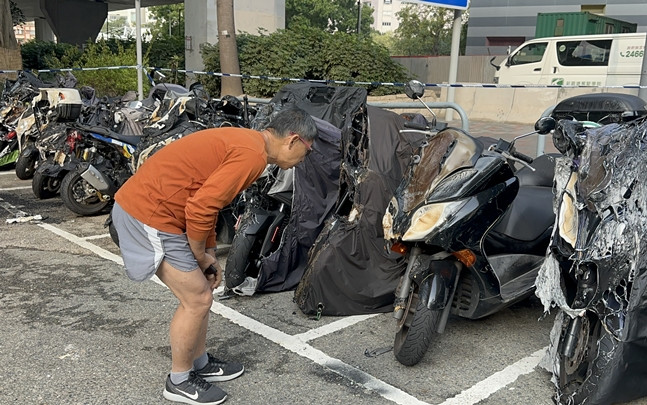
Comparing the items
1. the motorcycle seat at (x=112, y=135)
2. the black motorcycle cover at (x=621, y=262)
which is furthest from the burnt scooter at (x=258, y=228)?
the black motorcycle cover at (x=621, y=262)

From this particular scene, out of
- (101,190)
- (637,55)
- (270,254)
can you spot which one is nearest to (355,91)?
(270,254)

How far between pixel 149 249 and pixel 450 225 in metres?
1.56

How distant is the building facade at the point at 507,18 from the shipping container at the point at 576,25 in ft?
19.1

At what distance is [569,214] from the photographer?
3162mm

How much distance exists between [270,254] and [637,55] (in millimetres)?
13345

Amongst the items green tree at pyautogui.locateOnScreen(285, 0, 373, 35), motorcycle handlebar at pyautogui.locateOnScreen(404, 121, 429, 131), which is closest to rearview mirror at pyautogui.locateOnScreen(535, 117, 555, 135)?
motorcycle handlebar at pyautogui.locateOnScreen(404, 121, 429, 131)

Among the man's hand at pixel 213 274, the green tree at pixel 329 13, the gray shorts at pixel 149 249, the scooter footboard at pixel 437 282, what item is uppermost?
the green tree at pixel 329 13

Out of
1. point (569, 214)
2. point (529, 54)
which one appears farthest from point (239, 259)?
point (529, 54)

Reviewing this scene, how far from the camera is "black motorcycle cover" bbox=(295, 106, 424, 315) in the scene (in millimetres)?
4180

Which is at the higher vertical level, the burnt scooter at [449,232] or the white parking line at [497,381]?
the burnt scooter at [449,232]

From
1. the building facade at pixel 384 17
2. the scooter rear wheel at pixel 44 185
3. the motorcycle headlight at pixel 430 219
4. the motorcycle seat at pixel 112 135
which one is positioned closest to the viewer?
the motorcycle headlight at pixel 430 219

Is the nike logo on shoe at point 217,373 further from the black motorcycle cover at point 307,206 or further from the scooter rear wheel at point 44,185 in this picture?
the scooter rear wheel at point 44,185

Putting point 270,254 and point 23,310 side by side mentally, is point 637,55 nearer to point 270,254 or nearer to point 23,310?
point 270,254

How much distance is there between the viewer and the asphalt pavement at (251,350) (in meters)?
3.31
